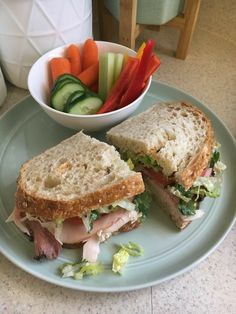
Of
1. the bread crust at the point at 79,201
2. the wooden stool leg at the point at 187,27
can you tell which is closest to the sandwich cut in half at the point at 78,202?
the bread crust at the point at 79,201

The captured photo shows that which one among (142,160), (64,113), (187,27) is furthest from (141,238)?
(187,27)

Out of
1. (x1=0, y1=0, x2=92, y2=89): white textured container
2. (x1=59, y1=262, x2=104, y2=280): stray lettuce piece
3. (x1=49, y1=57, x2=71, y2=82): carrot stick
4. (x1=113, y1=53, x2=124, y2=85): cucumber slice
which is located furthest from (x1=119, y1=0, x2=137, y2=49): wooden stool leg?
(x1=59, y1=262, x2=104, y2=280): stray lettuce piece

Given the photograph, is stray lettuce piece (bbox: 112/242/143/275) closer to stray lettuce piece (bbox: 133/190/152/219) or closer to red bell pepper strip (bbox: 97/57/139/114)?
stray lettuce piece (bbox: 133/190/152/219)

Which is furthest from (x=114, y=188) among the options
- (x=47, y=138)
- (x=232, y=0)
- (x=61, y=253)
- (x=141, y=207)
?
(x=232, y=0)

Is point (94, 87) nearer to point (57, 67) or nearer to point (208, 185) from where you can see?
point (57, 67)

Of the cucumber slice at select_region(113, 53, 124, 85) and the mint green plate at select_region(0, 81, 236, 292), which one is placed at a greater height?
the cucumber slice at select_region(113, 53, 124, 85)

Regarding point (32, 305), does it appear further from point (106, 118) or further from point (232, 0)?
point (232, 0)
